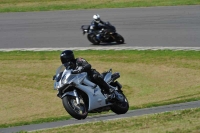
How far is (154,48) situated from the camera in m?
23.9

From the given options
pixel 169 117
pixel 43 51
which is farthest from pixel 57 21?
pixel 169 117

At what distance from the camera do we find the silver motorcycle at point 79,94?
11.3 metres

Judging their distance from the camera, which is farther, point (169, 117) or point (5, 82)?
point (5, 82)

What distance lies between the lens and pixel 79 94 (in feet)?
38.0

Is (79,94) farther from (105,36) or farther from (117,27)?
(117,27)

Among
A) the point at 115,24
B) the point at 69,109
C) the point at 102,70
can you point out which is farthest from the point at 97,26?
the point at 69,109

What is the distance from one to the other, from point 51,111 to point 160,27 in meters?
12.3

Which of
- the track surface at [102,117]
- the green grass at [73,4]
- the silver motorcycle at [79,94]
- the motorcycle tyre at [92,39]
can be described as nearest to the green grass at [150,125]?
the silver motorcycle at [79,94]

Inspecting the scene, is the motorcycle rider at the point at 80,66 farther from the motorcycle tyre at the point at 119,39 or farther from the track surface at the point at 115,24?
the motorcycle tyre at the point at 119,39

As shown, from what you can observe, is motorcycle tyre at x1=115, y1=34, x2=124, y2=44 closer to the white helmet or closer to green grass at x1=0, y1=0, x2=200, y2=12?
the white helmet

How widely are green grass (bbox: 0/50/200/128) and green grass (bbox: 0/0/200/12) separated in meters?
7.37

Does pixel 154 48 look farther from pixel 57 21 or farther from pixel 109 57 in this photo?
pixel 57 21

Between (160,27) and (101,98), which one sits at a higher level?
(101,98)

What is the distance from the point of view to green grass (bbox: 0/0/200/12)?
101 feet
